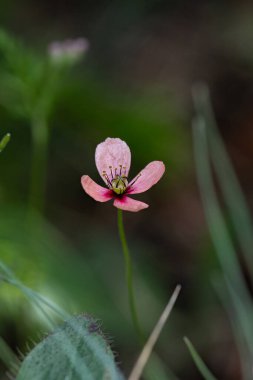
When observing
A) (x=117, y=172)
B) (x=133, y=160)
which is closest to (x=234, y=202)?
(x=133, y=160)

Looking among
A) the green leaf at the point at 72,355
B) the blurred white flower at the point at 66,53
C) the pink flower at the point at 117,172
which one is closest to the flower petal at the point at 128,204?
the pink flower at the point at 117,172

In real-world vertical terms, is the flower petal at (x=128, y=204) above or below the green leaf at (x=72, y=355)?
above

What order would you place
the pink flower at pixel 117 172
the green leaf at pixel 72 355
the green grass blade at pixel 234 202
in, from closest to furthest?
the green leaf at pixel 72 355
the pink flower at pixel 117 172
the green grass blade at pixel 234 202

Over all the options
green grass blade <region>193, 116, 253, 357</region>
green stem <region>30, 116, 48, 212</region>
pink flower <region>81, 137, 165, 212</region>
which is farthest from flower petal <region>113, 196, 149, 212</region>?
green stem <region>30, 116, 48, 212</region>

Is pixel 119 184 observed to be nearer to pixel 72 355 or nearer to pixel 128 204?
pixel 128 204

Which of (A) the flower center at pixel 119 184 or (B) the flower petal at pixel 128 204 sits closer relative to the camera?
(B) the flower petal at pixel 128 204

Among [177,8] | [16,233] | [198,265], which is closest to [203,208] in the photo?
[198,265]

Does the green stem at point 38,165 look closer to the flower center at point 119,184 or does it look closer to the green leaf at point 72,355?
the flower center at point 119,184

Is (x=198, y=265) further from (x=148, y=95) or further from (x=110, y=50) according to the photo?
(x=110, y=50)
